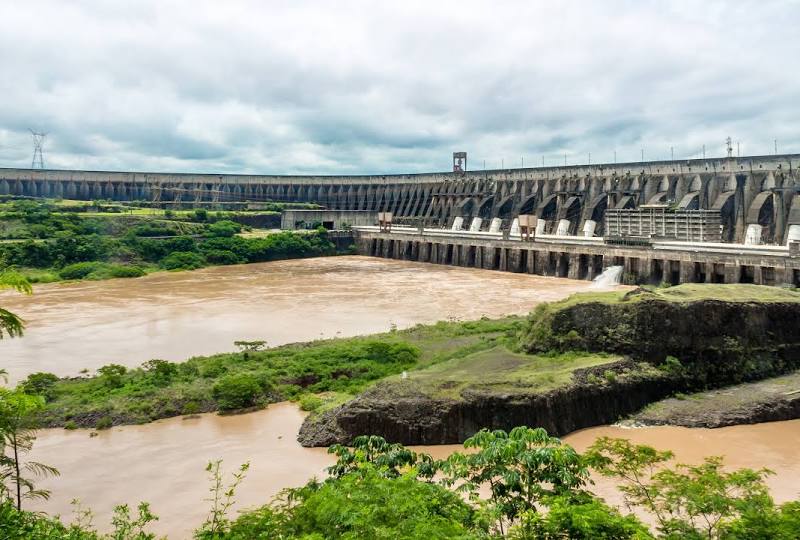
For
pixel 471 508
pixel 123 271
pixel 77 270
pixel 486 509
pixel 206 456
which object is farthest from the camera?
pixel 123 271

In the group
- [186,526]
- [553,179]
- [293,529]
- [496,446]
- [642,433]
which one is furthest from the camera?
[553,179]

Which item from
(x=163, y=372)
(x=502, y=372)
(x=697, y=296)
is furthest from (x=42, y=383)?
(x=697, y=296)

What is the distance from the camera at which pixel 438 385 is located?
1563 cm

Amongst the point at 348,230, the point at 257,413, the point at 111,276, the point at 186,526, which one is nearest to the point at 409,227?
the point at 348,230

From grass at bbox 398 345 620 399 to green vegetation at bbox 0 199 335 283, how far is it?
39893mm

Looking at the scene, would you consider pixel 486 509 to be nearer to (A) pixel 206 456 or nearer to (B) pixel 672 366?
(A) pixel 206 456

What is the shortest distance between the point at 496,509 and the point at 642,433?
28.3 feet

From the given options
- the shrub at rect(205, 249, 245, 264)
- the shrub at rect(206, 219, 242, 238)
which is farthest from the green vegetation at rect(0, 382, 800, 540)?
the shrub at rect(206, 219, 242, 238)

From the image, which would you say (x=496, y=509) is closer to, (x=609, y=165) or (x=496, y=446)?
(x=496, y=446)

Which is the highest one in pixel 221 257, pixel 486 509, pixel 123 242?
pixel 123 242

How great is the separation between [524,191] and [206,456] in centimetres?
6200

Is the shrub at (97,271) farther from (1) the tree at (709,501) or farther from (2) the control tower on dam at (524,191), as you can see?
(1) the tree at (709,501)

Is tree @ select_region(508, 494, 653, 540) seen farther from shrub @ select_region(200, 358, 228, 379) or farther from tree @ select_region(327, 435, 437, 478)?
shrub @ select_region(200, 358, 228, 379)

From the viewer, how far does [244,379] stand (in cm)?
1827
